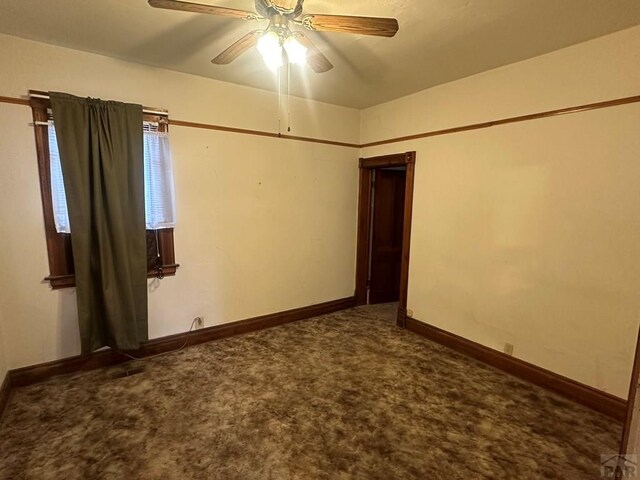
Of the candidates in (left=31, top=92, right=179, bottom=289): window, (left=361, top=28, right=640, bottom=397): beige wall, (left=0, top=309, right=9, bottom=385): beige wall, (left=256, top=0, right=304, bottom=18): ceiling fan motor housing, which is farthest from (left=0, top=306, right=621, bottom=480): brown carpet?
(left=256, top=0, right=304, bottom=18): ceiling fan motor housing

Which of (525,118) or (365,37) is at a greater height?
(365,37)

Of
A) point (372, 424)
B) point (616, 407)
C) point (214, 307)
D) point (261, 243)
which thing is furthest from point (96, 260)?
point (616, 407)

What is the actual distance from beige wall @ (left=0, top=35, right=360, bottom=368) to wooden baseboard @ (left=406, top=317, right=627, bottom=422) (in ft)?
5.00

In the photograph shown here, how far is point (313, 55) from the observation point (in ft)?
6.37

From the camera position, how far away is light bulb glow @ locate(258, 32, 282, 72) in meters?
1.71

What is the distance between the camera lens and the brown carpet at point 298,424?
1823 mm

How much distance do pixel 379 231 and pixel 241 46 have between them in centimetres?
314

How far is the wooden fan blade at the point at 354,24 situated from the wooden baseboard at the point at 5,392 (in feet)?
10.5

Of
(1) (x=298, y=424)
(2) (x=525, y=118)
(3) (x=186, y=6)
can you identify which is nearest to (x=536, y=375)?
(1) (x=298, y=424)

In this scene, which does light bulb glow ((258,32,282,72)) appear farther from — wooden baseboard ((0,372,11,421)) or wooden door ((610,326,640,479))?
wooden baseboard ((0,372,11,421))

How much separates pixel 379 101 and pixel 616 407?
3583 mm

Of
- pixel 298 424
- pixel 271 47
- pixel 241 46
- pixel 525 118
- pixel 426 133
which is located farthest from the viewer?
pixel 426 133

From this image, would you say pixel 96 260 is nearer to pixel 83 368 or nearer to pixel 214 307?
pixel 83 368

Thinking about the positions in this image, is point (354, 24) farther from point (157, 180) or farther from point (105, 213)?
point (105, 213)
